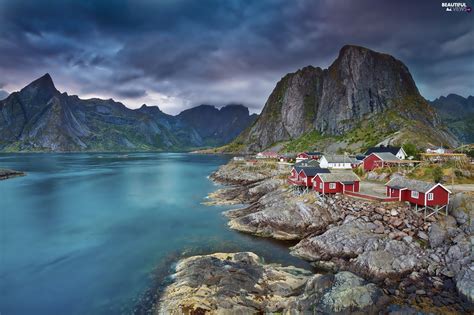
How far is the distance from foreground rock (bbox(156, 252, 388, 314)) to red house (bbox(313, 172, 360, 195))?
19553 millimetres

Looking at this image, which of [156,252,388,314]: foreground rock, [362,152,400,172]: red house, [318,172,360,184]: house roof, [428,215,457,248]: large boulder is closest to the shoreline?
[428,215,457,248]: large boulder

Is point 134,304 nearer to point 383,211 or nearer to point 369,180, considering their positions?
point 383,211

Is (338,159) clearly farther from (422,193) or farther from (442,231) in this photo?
(442,231)

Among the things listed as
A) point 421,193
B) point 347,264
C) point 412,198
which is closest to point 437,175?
Answer: point 412,198

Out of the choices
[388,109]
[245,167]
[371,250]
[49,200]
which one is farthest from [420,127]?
[49,200]

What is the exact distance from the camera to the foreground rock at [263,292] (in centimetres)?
2111

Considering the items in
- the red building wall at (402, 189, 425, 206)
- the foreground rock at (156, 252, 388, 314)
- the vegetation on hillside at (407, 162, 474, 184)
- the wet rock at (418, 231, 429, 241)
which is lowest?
the foreground rock at (156, 252, 388, 314)

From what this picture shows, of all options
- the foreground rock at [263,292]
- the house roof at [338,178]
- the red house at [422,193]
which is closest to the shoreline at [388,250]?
the red house at [422,193]

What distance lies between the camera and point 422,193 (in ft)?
116

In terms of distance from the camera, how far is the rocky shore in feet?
71.8

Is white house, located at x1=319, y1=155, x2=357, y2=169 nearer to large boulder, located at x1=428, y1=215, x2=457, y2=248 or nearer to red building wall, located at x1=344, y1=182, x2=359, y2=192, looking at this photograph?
red building wall, located at x1=344, y1=182, x2=359, y2=192

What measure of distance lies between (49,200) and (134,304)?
59.0 metres

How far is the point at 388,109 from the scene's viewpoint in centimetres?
18712

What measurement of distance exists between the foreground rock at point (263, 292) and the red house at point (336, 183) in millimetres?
19553
